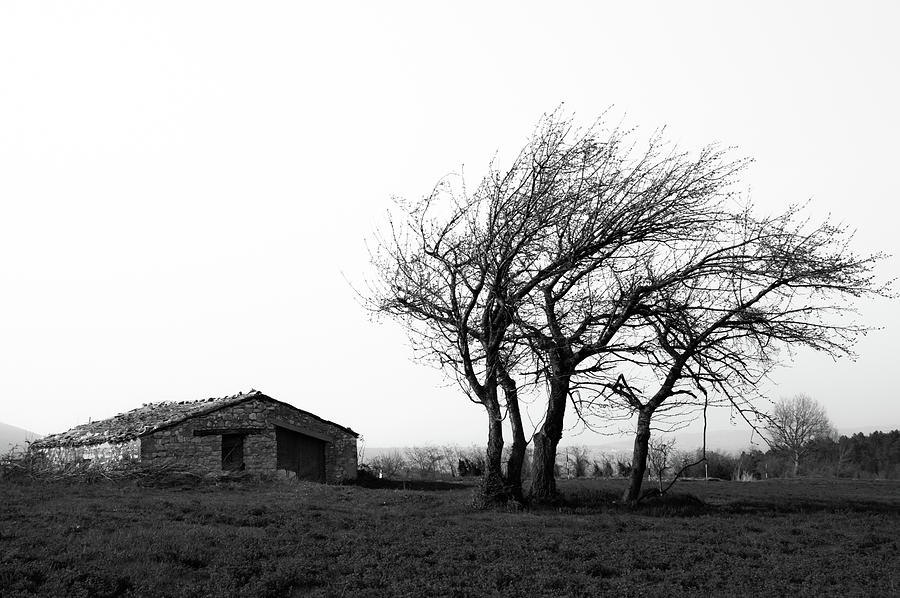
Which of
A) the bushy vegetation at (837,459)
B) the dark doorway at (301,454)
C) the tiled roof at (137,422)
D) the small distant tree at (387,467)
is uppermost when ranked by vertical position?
the tiled roof at (137,422)

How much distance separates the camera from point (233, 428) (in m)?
26.6

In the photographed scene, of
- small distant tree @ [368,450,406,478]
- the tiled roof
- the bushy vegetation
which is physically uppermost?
the tiled roof

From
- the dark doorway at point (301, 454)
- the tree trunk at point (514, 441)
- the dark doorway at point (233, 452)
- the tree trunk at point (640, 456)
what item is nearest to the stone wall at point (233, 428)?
the dark doorway at point (233, 452)

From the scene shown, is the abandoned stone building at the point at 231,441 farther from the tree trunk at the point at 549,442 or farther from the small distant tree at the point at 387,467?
the tree trunk at the point at 549,442

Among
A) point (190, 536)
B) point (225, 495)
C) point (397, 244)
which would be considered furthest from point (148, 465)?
point (190, 536)

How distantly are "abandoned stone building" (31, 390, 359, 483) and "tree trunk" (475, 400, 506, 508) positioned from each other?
36.4ft

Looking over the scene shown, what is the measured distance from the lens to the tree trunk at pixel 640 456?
58.4 ft

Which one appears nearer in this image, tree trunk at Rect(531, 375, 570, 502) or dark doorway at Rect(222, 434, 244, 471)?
tree trunk at Rect(531, 375, 570, 502)

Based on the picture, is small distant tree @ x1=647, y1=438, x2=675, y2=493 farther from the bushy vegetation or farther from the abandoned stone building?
the bushy vegetation

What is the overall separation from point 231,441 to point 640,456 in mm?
15452

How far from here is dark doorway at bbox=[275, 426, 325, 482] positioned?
27844 mm

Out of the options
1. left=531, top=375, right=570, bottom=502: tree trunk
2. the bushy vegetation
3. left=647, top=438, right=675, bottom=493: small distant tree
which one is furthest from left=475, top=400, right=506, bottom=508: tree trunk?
the bushy vegetation

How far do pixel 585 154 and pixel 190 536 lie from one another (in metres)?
11.5

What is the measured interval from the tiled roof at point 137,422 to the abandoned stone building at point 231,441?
1.7 inches
